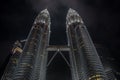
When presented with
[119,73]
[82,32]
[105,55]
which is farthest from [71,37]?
[119,73]

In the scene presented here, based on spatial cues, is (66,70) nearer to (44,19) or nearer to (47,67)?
(47,67)

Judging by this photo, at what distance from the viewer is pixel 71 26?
11081 centimetres

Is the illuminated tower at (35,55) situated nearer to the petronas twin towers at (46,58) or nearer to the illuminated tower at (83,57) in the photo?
the petronas twin towers at (46,58)

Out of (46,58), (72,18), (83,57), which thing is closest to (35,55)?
(46,58)

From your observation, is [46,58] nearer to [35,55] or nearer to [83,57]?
[35,55]

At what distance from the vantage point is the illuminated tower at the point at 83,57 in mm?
71988

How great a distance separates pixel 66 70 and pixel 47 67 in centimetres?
1018

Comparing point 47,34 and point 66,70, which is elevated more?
point 47,34

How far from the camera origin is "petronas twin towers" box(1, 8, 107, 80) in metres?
72.1

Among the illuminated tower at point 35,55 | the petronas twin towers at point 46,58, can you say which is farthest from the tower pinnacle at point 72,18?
the illuminated tower at point 35,55

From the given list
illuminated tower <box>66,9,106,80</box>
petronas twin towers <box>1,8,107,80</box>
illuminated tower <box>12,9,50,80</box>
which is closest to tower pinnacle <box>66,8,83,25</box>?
petronas twin towers <box>1,8,107,80</box>

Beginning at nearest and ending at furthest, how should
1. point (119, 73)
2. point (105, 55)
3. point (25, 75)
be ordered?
point (25, 75), point (119, 73), point (105, 55)

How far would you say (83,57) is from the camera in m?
80.5

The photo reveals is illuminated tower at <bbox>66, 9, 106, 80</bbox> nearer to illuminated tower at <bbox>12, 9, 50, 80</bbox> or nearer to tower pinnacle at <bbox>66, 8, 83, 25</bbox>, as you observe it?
tower pinnacle at <bbox>66, 8, 83, 25</bbox>
